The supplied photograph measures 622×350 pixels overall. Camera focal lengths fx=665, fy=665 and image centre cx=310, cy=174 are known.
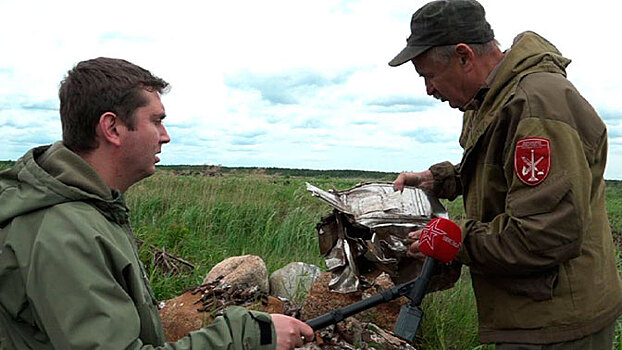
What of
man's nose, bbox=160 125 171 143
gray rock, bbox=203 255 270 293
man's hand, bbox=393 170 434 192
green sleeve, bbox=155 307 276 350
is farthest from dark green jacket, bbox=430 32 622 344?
gray rock, bbox=203 255 270 293

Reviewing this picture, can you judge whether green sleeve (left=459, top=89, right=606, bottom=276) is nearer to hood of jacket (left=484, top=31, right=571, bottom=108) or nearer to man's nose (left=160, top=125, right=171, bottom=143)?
hood of jacket (left=484, top=31, right=571, bottom=108)

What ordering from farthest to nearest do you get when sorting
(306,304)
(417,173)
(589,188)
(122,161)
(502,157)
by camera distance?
(306,304) → (417,173) → (502,157) → (589,188) → (122,161)

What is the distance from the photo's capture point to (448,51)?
271 centimetres

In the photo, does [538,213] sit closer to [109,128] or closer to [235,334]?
[235,334]

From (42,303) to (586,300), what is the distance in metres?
1.91

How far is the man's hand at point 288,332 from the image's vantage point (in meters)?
2.08

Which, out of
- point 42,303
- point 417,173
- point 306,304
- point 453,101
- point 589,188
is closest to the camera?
point 42,303

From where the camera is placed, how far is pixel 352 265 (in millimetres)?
3389

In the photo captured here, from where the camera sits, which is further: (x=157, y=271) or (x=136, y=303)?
(x=157, y=271)

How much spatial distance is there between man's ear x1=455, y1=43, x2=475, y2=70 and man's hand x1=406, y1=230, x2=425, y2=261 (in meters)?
0.72

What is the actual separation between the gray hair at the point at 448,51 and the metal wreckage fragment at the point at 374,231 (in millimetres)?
754

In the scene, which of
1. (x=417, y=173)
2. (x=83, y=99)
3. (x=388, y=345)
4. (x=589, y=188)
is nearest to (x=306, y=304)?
(x=388, y=345)

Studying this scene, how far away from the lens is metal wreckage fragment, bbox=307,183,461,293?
3.07m

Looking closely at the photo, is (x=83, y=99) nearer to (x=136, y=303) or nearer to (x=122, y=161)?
(x=122, y=161)
